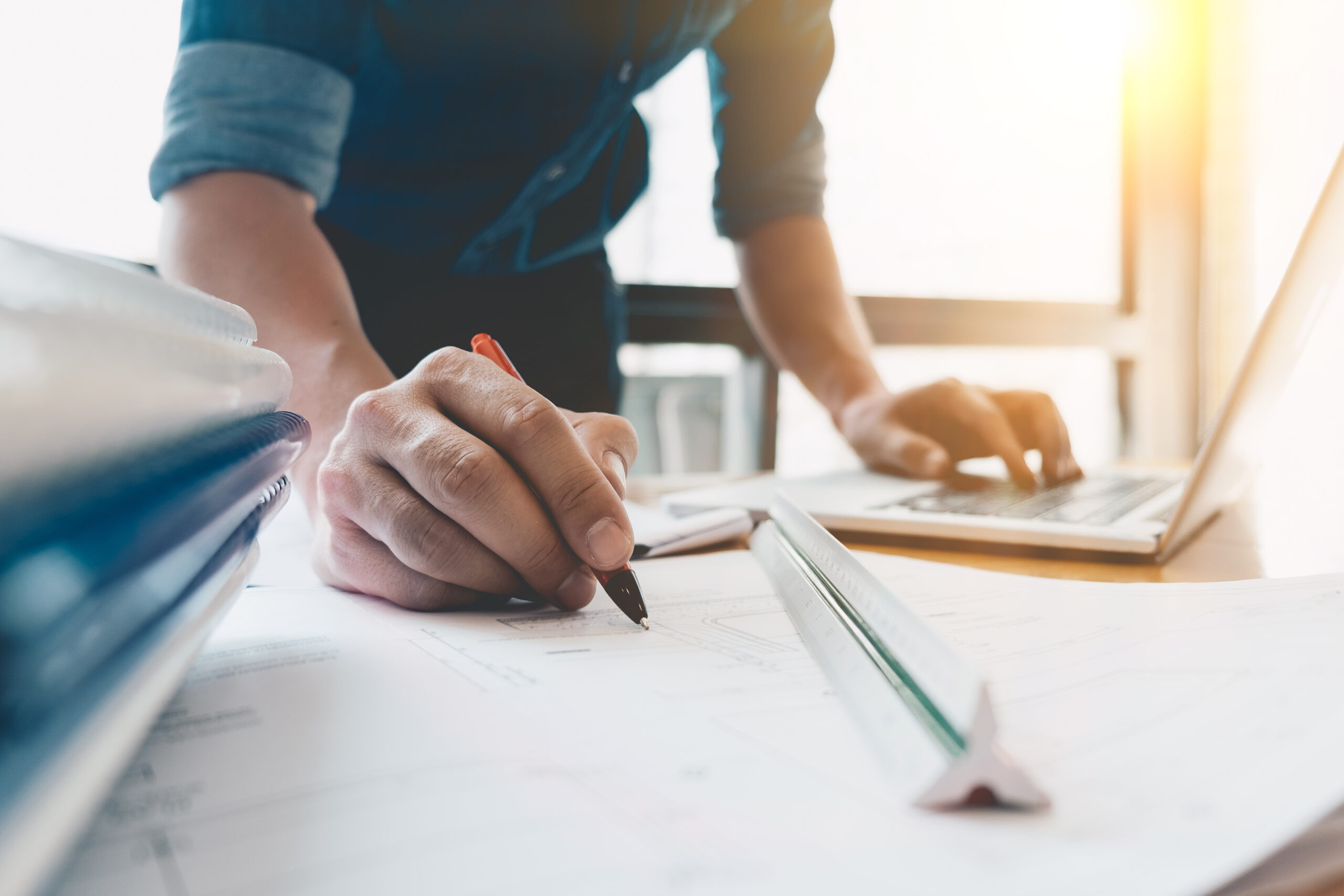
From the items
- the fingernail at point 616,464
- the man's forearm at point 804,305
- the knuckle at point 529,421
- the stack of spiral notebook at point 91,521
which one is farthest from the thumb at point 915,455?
the stack of spiral notebook at point 91,521

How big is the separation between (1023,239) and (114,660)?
2.24 metres

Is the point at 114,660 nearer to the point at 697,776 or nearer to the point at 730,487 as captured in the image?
the point at 697,776

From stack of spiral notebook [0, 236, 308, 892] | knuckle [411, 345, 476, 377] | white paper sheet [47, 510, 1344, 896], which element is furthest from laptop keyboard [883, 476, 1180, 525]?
stack of spiral notebook [0, 236, 308, 892]

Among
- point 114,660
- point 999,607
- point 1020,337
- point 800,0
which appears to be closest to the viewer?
point 114,660

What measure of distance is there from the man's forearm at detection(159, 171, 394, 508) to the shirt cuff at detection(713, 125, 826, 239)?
71 centimetres

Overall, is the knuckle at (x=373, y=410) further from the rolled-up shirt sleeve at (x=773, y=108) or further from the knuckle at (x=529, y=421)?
the rolled-up shirt sleeve at (x=773, y=108)

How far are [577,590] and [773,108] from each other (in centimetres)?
100

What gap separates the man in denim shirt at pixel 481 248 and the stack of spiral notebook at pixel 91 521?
0.43ft

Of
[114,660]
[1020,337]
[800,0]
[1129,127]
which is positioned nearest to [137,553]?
[114,660]

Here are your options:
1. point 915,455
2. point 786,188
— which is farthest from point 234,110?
point 786,188

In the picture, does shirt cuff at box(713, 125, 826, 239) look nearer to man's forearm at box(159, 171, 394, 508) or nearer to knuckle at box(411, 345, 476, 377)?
man's forearm at box(159, 171, 394, 508)

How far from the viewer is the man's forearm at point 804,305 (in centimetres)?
105

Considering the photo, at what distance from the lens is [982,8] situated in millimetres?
1969

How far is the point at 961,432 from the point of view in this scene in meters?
0.81
